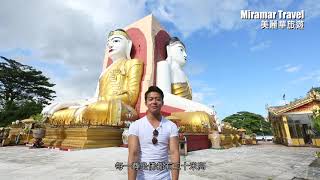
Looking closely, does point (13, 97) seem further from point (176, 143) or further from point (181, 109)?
point (176, 143)

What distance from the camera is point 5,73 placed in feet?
97.3

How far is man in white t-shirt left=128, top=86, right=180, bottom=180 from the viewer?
2.13 meters

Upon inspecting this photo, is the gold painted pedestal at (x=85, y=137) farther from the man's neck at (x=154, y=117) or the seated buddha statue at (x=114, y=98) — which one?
the man's neck at (x=154, y=117)

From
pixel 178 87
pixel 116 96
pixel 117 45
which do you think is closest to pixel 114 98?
pixel 116 96

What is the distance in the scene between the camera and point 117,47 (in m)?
18.4

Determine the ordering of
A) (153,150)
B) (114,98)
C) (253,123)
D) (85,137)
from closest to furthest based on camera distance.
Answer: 1. (153,150)
2. (85,137)
3. (114,98)
4. (253,123)

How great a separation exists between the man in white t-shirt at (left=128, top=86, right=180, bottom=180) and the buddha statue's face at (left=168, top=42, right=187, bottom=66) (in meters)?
18.2

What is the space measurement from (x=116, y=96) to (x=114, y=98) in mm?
249

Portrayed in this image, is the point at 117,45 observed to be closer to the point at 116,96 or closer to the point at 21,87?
the point at 116,96

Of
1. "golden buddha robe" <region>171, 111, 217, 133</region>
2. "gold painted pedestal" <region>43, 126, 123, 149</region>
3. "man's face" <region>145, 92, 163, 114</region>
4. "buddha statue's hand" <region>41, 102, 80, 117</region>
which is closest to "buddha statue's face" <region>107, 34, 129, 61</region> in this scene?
"buddha statue's hand" <region>41, 102, 80, 117</region>

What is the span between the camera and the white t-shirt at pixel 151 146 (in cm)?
214

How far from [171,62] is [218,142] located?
8316mm

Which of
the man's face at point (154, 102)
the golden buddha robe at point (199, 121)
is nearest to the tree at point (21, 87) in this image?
the golden buddha robe at point (199, 121)

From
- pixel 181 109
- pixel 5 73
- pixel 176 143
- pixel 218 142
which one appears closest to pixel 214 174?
pixel 176 143
